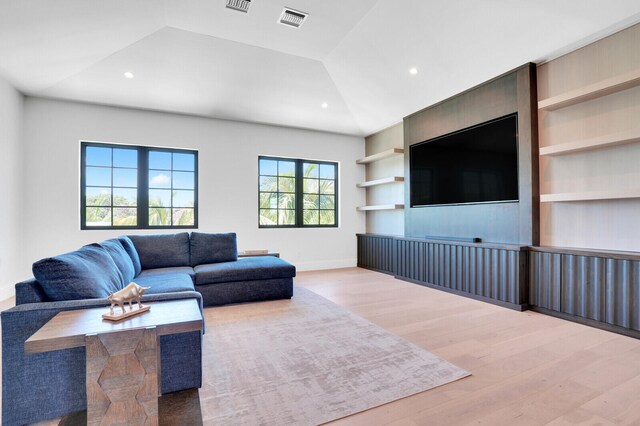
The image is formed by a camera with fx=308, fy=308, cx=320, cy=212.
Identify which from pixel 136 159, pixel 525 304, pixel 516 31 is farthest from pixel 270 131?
pixel 525 304

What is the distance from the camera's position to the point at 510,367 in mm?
2111

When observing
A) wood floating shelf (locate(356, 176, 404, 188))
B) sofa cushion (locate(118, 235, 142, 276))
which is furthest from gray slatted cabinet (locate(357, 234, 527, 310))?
sofa cushion (locate(118, 235, 142, 276))

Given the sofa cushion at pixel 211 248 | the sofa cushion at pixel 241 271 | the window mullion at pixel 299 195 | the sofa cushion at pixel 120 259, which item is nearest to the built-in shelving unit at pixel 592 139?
the sofa cushion at pixel 241 271

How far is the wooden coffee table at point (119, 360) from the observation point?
4.25 ft

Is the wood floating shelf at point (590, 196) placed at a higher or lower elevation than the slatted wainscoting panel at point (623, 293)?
higher

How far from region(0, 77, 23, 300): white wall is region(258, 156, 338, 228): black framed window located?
337 cm

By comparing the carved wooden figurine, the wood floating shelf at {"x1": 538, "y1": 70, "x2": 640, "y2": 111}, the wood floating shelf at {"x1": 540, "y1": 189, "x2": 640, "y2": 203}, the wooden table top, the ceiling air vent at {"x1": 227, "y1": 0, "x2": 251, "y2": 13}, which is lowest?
the wooden table top

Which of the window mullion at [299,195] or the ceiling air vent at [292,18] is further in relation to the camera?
the window mullion at [299,195]

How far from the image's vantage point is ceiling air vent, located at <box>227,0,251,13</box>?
3.26 meters

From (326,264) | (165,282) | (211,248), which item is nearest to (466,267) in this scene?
(326,264)

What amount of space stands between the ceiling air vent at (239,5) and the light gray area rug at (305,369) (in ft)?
10.9

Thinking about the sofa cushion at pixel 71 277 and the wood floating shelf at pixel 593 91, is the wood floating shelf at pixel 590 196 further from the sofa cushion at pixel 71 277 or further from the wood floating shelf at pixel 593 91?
the sofa cushion at pixel 71 277

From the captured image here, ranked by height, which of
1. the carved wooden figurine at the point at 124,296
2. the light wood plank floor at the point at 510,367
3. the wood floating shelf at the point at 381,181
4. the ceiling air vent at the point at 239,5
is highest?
the ceiling air vent at the point at 239,5

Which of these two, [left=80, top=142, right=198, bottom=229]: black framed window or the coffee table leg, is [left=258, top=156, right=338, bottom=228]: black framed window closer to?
[left=80, top=142, right=198, bottom=229]: black framed window
